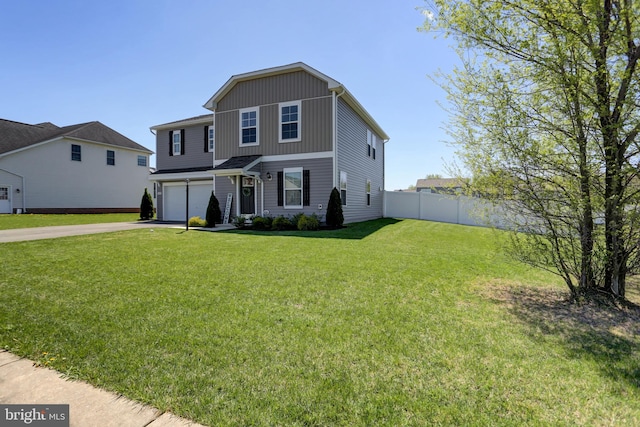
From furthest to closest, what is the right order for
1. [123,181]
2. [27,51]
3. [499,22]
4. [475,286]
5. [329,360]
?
[123,181] → [27,51] → [475,286] → [499,22] → [329,360]

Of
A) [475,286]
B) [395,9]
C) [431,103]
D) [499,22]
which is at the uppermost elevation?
[395,9]

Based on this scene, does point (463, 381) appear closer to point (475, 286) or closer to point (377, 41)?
point (475, 286)

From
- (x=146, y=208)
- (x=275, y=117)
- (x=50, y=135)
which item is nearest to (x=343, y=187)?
(x=275, y=117)

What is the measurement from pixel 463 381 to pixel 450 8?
182 inches

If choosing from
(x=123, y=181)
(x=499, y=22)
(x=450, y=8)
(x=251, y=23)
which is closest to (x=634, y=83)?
(x=499, y=22)

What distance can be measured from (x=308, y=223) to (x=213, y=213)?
4.61m

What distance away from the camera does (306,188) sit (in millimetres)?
12945

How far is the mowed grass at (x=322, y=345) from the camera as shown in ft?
6.05

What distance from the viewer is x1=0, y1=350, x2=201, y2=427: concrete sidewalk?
1.70 metres

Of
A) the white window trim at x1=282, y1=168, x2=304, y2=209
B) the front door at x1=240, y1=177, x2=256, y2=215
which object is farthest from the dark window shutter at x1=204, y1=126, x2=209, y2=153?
the white window trim at x1=282, y1=168, x2=304, y2=209

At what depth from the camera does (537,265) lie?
426 centimetres

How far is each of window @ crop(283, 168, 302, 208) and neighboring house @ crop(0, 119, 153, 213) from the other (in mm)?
19810

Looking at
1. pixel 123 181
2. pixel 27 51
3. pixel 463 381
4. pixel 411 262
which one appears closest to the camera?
pixel 463 381

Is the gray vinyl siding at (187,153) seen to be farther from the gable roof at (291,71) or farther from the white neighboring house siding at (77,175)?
the white neighboring house siding at (77,175)
